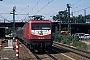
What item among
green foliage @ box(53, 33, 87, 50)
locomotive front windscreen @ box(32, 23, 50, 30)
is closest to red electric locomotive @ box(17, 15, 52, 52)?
locomotive front windscreen @ box(32, 23, 50, 30)

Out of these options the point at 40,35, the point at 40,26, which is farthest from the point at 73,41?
the point at 40,35

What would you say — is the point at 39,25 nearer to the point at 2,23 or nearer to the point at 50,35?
the point at 50,35

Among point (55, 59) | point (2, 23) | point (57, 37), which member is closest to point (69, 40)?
point (57, 37)

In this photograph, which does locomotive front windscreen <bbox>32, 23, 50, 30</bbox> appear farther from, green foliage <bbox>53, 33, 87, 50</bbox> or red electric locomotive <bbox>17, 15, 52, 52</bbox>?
green foliage <bbox>53, 33, 87, 50</bbox>

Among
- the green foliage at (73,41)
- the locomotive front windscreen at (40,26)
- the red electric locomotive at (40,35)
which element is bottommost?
the green foliage at (73,41)

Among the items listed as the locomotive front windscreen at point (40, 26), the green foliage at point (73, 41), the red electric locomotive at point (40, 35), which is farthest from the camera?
the green foliage at point (73, 41)

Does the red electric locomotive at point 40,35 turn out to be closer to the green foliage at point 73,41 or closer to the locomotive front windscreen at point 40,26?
the locomotive front windscreen at point 40,26

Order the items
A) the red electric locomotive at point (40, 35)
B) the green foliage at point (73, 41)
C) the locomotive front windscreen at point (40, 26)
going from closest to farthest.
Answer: the red electric locomotive at point (40, 35) → the locomotive front windscreen at point (40, 26) → the green foliage at point (73, 41)

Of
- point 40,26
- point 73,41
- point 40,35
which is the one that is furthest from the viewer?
point 73,41

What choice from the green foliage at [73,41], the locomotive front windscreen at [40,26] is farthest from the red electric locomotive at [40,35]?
the green foliage at [73,41]

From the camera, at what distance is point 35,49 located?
77.6 feet

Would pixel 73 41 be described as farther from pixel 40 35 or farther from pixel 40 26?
pixel 40 35

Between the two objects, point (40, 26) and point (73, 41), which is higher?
point (40, 26)

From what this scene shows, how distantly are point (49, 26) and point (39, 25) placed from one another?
0.89 meters
